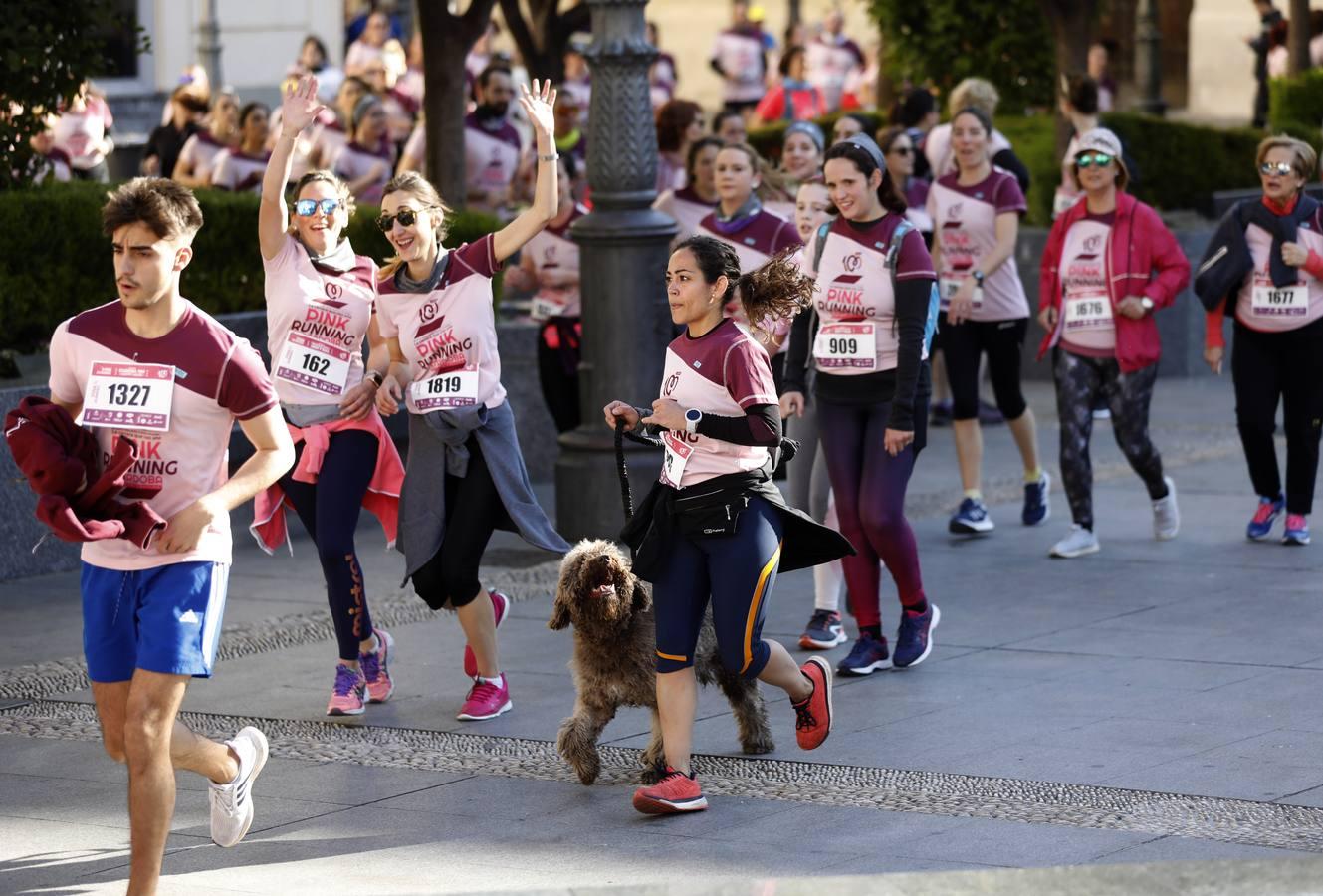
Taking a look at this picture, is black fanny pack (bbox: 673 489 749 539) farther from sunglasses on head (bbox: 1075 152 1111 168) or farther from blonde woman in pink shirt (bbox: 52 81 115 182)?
blonde woman in pink shirt (bbox: 52 81 115 182)

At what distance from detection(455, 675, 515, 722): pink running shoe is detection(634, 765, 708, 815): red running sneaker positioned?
1362mm

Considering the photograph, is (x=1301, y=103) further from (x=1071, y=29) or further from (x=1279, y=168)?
(x=1279, y=168)

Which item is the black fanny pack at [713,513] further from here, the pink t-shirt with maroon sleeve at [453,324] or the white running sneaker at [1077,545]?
the white running sneaker at [1077,545]

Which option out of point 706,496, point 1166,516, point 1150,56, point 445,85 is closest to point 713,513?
point 706,496

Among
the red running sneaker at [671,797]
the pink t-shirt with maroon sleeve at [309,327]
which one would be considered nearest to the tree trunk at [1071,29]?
the pink t-shirt with maroon sleeve at [309,327]

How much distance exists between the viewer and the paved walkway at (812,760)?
5746mm

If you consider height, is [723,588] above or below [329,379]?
below

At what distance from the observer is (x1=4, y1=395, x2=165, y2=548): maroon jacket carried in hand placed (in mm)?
5172

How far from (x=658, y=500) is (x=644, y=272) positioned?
430 cm

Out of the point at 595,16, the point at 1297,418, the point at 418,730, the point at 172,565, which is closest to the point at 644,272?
the point at 595,16

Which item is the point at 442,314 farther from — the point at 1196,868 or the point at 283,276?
the point at 1196,868

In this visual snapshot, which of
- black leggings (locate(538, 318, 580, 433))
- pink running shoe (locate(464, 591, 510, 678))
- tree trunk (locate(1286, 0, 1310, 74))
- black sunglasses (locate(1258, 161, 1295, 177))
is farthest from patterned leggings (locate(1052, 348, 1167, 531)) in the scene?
tree trunk (locate(1286, 0, 1310, 74))

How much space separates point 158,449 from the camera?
5422 mm

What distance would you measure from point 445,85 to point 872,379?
7122 millimetres
